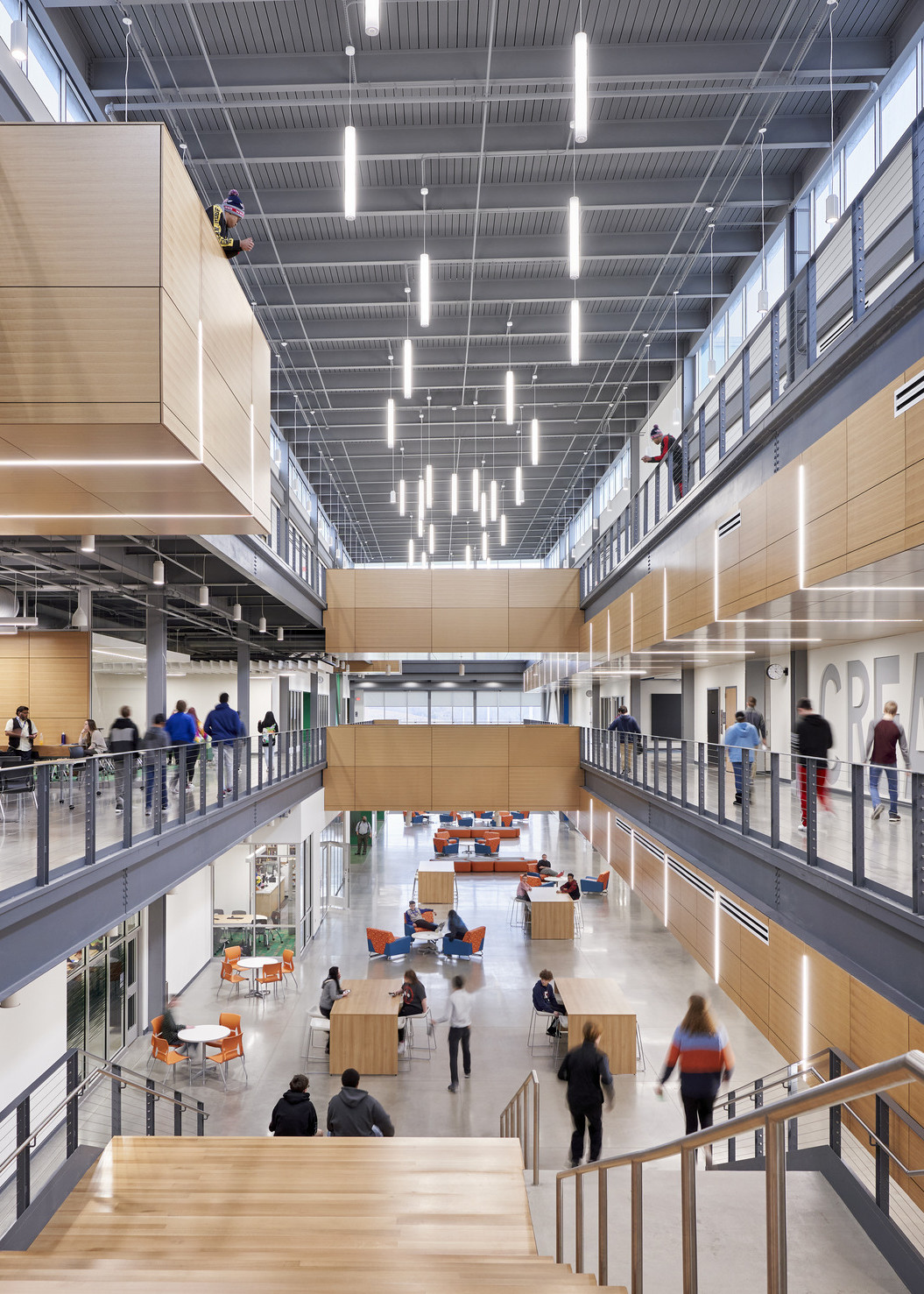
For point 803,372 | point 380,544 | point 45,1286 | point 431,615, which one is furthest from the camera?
point 380,544

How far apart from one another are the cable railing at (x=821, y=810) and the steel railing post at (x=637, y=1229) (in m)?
2.02

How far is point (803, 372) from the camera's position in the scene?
22.1ft

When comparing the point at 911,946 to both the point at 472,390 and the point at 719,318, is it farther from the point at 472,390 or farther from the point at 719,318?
the point at 472,390

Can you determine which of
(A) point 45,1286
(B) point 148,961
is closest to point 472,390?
(B) point 148,961

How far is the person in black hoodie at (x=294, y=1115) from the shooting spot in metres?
8.24

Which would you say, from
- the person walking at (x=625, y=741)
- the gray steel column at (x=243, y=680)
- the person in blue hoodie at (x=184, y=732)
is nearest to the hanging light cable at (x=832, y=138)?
the person walking at (x=625, y=741)

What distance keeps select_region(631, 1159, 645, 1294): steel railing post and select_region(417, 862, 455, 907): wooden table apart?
1846 centimetres

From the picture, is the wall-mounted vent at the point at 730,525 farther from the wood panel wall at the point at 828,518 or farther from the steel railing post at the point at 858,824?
the steel railing post at the point at 858,824

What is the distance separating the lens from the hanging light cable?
25.7 ft

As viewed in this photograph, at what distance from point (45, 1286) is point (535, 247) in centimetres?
1180

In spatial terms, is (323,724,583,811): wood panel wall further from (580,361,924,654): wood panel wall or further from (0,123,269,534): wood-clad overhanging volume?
(0,123,269,534): wood-clad overhanging volume

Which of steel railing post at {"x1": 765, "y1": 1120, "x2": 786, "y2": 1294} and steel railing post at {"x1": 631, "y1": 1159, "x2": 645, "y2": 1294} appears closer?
steel railing post at {"x1": 765, "y1": 1120, "x2": 786, "y2": 1294}

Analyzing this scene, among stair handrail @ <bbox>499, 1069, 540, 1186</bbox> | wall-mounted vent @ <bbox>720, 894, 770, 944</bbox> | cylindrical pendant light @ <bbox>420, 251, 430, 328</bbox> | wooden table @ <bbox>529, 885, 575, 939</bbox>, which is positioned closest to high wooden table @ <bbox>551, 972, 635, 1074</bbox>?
stair handrail @ <bbox>499, 1069, 540, 1186</bbox>

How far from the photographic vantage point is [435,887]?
71.5 feet
